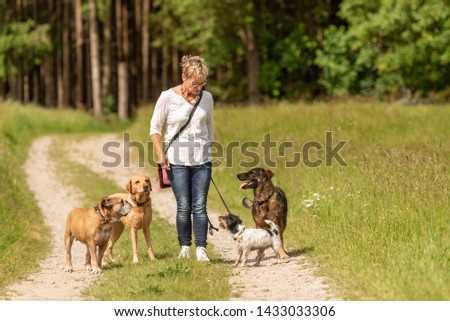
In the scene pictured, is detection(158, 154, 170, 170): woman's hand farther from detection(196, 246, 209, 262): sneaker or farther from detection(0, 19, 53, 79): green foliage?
detection(0, 19, 53, 79): green foliage

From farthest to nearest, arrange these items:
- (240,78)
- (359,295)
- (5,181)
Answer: (240,78) → (5,181) → (359,295)

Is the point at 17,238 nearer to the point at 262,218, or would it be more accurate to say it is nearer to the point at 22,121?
the point at 262,218

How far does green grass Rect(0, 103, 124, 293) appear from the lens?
9.82 m

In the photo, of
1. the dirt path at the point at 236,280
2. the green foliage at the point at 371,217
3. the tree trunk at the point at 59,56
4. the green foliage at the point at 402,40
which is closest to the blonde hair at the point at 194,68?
the dirt path at the point at 236,280

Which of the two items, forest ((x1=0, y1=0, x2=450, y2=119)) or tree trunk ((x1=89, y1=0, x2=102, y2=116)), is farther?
tree trunk ((x1=89, y1=0, x2=102, y2=116))

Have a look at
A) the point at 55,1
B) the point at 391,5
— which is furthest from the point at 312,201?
the point at 55,1

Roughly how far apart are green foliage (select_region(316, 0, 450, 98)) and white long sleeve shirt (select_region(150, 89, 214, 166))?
64.7 ft

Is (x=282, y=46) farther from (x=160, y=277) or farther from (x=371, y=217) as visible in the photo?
(x=160, y=277)

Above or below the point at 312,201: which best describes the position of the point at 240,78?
above

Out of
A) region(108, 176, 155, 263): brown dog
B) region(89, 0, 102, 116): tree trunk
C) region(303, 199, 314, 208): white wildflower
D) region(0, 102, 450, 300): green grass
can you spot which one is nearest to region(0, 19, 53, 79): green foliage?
region(89, 0, 102, 116): tree trunk

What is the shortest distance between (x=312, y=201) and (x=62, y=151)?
571 inches

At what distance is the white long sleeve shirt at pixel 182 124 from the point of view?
352 inches

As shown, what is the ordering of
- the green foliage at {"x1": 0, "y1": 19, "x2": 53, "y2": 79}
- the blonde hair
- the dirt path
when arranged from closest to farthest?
the dirt path
the blonde hair
the green foliage at {"x1": 0, "y1": 19, "x2": 53, "y2": 79}

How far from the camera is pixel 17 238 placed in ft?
36.3
